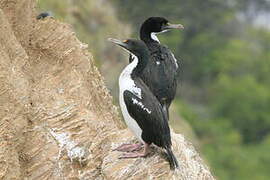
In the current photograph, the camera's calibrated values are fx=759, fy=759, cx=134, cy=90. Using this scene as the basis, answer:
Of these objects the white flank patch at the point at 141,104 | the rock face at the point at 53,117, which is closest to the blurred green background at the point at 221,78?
the rock face at the point at 53,117

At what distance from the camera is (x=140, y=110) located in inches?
356

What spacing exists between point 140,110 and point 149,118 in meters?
0.15

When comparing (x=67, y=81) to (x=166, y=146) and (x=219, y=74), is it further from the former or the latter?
(x=219, y=74)

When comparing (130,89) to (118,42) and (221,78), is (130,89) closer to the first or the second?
(118,42)

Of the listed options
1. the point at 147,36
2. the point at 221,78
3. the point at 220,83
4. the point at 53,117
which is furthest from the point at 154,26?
the point at 221,78

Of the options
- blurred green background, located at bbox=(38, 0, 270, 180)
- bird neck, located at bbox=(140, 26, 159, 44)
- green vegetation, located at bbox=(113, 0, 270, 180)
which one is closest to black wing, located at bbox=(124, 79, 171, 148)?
bird neck, located at bbox=(140, 26, 159, 44)

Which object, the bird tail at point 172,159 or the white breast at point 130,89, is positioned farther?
the white breast at point 130,89

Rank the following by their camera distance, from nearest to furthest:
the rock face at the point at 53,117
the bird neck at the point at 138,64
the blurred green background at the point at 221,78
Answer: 1. the rock face at the point at 53,117
2. the bird neck at the point at 138,64
3. the blurred green background at the point at 221,78

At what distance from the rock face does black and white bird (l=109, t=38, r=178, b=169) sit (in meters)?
0.21

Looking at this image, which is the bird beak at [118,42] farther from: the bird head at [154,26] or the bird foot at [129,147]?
the bird head at [154,26]

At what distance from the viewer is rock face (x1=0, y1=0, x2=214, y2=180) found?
8852 mm

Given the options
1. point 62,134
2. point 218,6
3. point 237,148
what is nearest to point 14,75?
point 62,134

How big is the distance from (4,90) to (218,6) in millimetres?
43159

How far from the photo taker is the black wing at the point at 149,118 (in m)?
8.95
